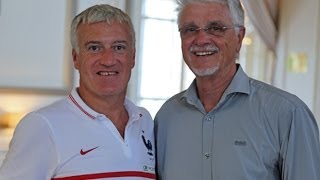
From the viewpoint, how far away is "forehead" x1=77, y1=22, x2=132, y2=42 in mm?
Result: 1496

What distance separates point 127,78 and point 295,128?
552 mm

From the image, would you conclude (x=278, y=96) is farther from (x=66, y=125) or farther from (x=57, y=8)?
(x=57, y=8)

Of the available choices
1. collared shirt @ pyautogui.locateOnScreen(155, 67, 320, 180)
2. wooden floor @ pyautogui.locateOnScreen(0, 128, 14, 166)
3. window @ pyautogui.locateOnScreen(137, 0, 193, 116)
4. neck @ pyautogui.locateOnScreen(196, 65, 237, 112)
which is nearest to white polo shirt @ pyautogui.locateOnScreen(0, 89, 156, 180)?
collared shirt @ pyautogui.locateOnScreen(155, 67, 320, 180)

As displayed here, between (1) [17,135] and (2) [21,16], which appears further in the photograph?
(2) [21,16]

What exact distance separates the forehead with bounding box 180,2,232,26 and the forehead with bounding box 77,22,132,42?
232 millimetres

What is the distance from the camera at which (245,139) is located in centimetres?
153

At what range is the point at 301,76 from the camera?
5246 mm

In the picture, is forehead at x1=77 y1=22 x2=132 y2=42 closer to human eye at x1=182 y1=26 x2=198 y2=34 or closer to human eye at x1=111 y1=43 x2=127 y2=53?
human eye at x1=111 y1=43 x2=127 y2=53

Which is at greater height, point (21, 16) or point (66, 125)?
point (21, 16)

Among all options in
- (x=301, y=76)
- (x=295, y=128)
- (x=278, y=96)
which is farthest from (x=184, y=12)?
(x=301, y=76)

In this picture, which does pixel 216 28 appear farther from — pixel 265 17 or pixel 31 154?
pixel 265 17

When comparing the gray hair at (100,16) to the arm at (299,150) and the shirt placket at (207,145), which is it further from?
the arm at (299,150)

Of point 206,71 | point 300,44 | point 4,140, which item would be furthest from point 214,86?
point 300,44

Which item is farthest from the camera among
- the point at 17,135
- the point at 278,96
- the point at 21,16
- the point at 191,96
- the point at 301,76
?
the point at 301,76
